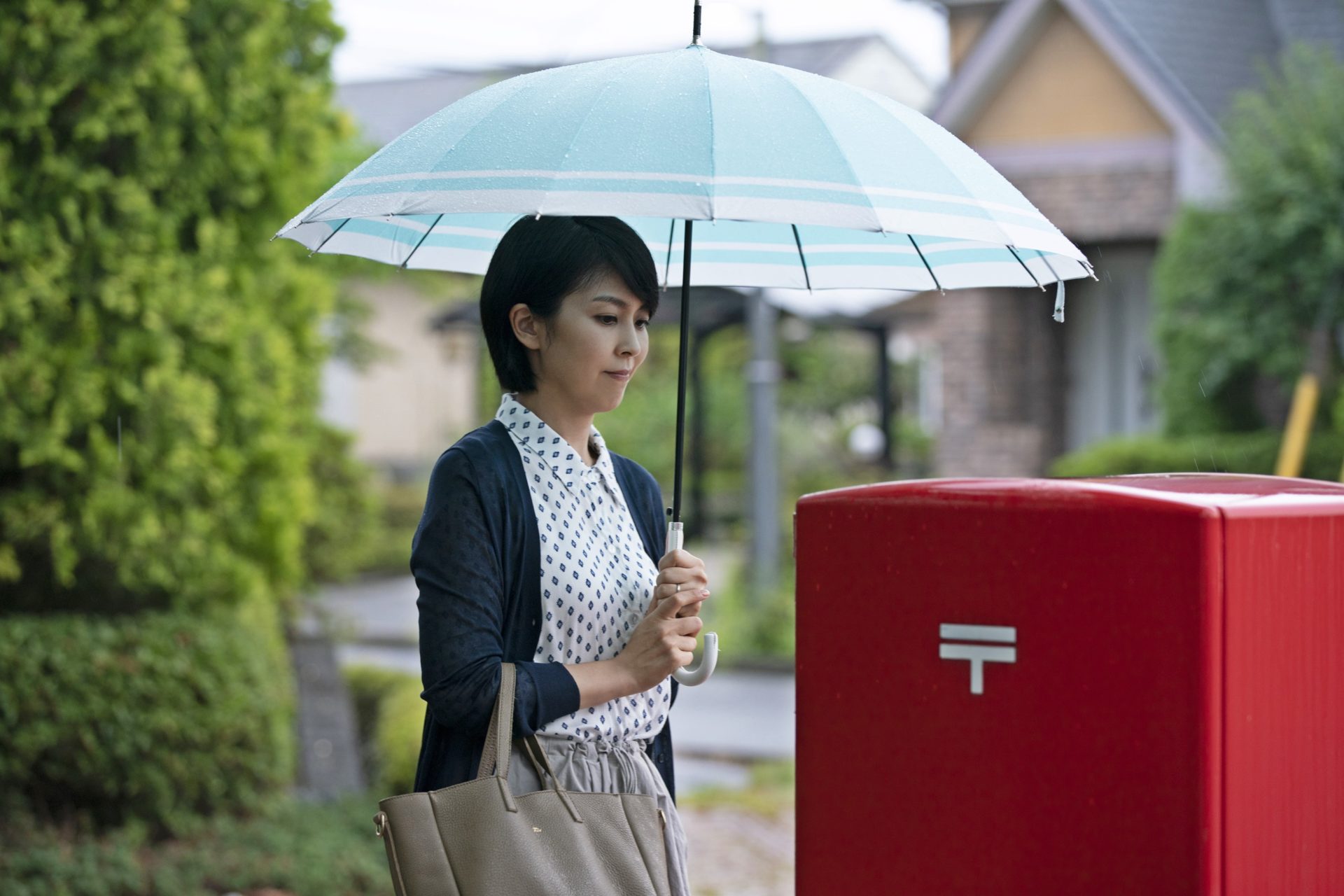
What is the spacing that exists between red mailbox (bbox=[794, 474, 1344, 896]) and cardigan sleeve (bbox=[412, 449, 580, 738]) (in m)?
0.40

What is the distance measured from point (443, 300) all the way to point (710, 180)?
68.5 ft

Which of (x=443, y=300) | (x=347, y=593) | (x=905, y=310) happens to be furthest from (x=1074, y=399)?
(x=443, y=300)

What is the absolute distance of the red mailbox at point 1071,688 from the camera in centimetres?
194

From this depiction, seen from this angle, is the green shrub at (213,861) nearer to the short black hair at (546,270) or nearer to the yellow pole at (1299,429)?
the short black hair at (546,270)

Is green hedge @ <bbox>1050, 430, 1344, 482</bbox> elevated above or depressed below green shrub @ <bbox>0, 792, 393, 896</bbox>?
above

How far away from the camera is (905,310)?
62.5ft

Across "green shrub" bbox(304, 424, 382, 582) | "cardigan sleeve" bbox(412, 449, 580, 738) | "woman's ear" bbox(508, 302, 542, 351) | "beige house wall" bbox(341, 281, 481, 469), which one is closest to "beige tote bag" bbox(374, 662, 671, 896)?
"cardigan sleeve" bbox(412, 449, 580, 738)

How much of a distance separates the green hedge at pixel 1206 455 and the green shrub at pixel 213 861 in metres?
5.87

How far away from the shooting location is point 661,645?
2221 mm

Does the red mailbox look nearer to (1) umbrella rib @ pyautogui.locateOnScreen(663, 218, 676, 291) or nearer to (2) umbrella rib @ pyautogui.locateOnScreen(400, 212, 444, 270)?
(1) umbrella rib @ pyautogui.locateOnScreen(663, 218, 676, 291)

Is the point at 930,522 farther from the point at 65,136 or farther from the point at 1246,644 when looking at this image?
the point at 65,136

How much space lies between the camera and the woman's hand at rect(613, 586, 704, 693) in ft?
7.29

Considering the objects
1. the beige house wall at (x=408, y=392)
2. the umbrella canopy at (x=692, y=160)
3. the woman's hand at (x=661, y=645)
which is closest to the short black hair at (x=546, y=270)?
→ the umbrella canopy at (x=692, y=160)

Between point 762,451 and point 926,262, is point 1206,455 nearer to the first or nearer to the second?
point 762,451
